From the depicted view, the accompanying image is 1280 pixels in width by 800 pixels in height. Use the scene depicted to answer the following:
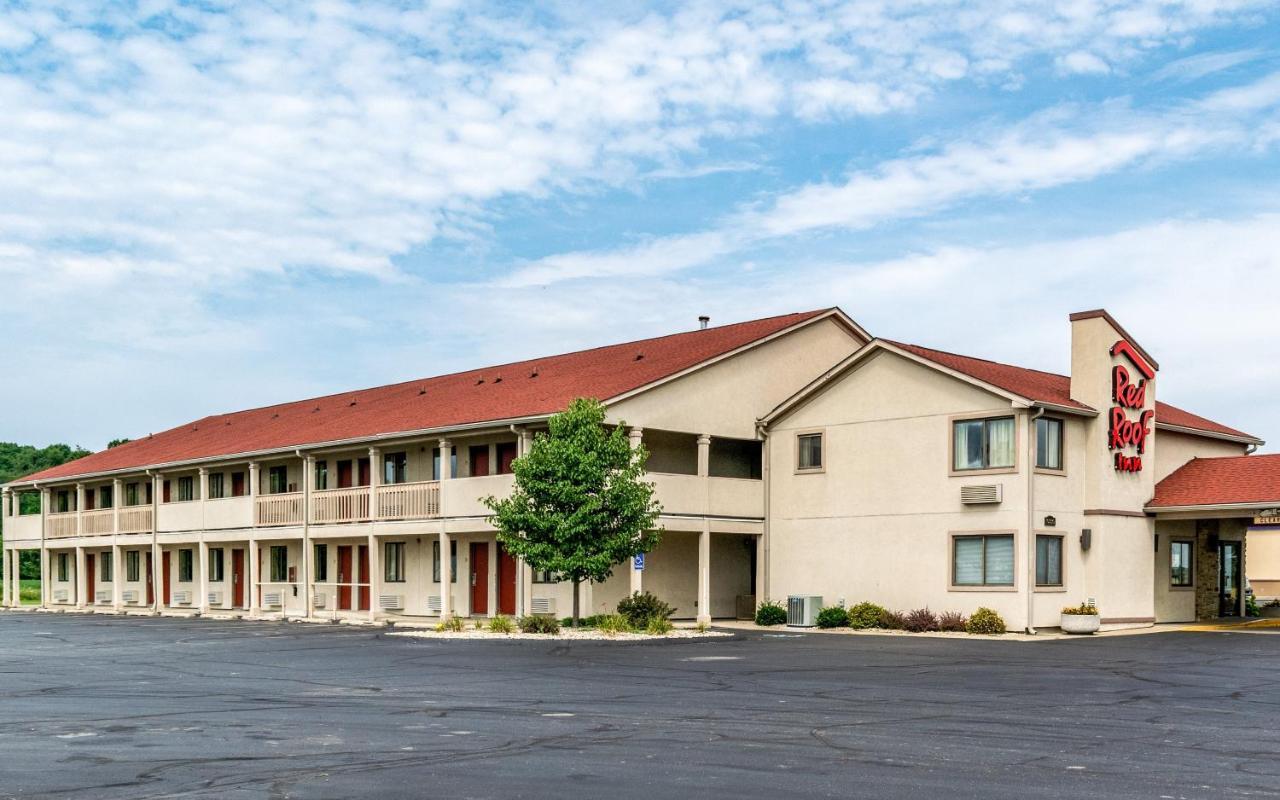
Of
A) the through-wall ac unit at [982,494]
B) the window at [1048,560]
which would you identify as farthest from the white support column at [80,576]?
the window at [1048,560]

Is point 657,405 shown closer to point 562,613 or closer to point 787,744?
point 562,613

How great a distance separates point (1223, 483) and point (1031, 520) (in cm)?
645

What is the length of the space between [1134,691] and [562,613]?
1885 centimetres

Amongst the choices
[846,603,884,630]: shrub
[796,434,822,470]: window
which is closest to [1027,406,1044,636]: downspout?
[846,603,884,630]: shrub

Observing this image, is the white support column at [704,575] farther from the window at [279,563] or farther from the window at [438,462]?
the window at [279,563]

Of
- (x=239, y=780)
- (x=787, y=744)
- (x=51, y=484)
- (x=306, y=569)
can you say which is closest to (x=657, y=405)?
(x=306, y=569)

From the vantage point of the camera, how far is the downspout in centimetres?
3075

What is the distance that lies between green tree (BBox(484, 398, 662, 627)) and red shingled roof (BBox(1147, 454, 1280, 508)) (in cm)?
1322

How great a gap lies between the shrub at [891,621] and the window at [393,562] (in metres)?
14.4

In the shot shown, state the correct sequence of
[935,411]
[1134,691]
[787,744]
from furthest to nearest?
[935,411] → [1134,691] → [787,744]

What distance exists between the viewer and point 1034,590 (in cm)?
3098

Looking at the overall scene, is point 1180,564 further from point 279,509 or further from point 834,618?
point 279,509

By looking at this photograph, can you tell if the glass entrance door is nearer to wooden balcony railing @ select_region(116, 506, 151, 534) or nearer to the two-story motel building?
the two-story motel building

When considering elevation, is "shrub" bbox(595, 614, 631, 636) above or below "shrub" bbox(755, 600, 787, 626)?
above
